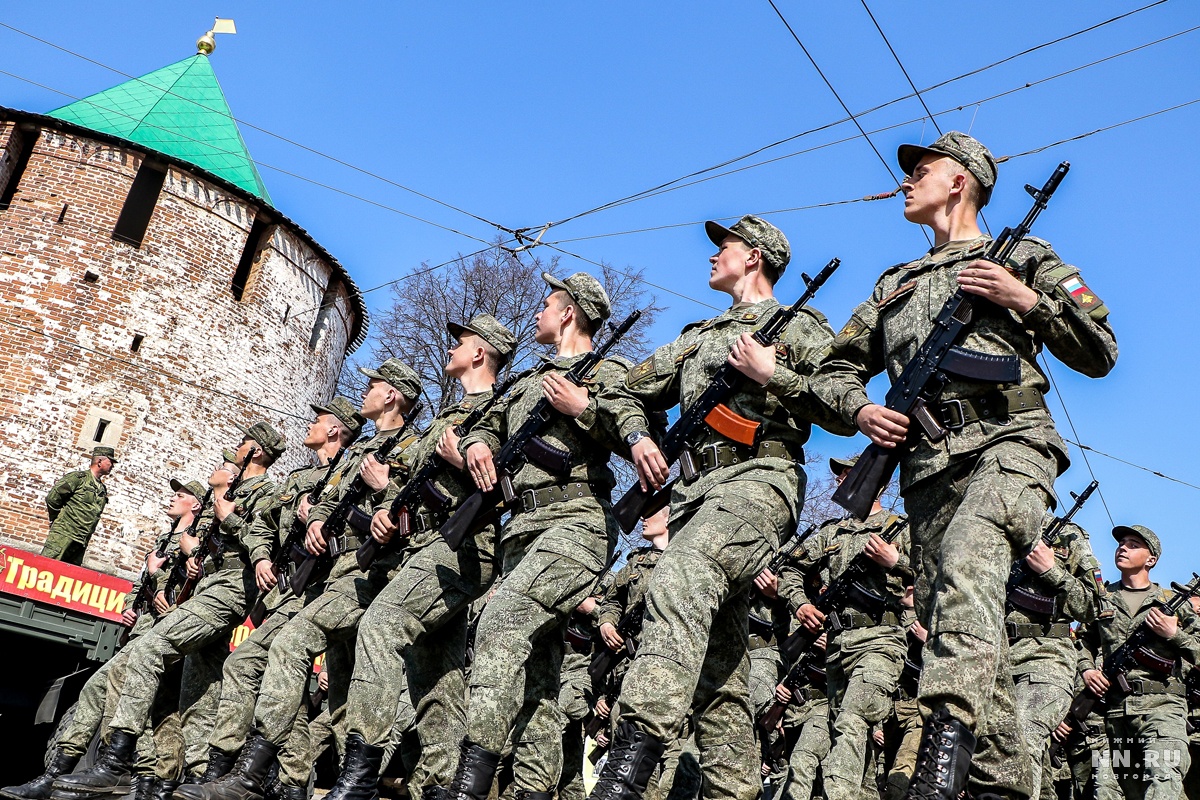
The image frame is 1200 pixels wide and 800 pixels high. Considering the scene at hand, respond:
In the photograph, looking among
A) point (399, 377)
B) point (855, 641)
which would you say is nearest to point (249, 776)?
point (399, 377)

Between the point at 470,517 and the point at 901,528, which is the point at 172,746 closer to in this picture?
the point at 470,517

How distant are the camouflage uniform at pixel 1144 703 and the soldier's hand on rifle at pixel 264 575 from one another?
20.9 feet

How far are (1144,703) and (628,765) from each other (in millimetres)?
7130

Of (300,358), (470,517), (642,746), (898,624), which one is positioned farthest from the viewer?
(300,358)

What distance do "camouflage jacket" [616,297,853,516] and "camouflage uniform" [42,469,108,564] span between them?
14855 mm

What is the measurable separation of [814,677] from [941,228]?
210 inches

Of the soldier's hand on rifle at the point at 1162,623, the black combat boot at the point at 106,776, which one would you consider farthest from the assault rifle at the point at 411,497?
the soldier's hand on rifle at the point at 1162,623

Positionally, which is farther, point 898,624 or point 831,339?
point 898,624

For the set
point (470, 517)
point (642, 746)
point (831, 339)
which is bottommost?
point (642, 746)

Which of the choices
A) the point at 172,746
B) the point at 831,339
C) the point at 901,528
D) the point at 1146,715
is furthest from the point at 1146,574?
the point at 172,746

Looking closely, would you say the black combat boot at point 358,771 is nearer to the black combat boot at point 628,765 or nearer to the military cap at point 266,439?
the black combat boot at point 628,765

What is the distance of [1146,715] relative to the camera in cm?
927

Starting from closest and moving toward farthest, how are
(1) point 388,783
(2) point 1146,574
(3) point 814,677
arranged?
(3) point 814,677
(2) point 1146,574
(1) point 388,783

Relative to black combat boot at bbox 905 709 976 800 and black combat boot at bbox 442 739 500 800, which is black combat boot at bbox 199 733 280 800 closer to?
black combat boot at bbox 442 739 500 800
